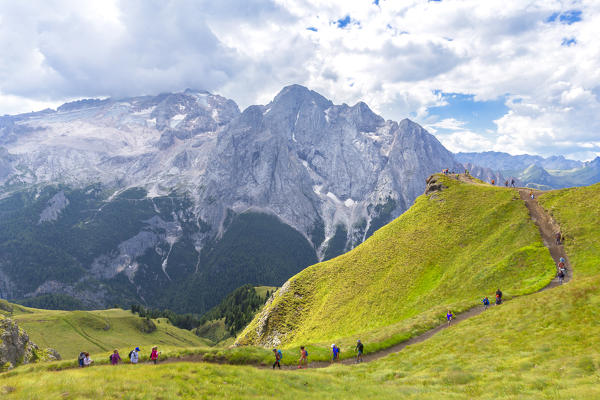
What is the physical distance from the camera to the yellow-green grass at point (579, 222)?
46.5 meters

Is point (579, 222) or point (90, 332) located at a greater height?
point (579, 222)

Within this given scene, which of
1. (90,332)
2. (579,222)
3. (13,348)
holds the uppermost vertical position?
(579,222)

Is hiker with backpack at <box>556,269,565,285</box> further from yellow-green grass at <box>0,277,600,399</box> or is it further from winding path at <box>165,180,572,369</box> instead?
yellow-green grass at <box>0,277,600,399</box>

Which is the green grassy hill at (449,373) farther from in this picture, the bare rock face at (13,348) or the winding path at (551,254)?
the bare rock face at (13,348)

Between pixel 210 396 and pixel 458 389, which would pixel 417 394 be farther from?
pixel 210 396

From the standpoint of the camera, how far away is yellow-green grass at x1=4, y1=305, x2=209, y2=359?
121m

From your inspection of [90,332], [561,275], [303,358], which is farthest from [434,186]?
[90,332]

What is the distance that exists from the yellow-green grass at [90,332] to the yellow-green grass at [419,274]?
70328mm

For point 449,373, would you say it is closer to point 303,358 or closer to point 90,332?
point 303,358

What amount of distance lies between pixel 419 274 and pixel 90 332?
15754 centimetres

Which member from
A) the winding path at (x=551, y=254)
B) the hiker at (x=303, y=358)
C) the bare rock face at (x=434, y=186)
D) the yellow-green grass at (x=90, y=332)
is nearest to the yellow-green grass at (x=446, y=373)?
the winding path at (x=551, y=254)

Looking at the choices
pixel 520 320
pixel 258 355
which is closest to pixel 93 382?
pixel 258 355

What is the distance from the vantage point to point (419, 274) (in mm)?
64625

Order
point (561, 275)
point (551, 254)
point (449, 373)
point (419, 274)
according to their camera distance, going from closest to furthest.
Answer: point (449, 373)
point (561, 275)
point (551, 254)
point (419, 274)
